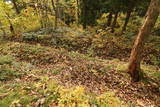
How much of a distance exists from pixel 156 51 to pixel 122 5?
465 cm

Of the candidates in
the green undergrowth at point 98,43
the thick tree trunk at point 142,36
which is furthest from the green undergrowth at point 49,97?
the green undergrowth at point 98,43

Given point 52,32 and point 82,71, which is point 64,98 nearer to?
point 82,71

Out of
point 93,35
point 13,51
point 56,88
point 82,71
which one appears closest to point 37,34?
point 13,51

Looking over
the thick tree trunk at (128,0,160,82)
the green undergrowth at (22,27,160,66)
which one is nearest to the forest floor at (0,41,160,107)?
the thick tree trunk at (128,0,160,82)

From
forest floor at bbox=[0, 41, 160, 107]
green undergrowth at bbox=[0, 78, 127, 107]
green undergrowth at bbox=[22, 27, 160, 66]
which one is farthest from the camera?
green undergrowth at bbox=[22, 27, 160, 66]

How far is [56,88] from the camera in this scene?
13.9 ft

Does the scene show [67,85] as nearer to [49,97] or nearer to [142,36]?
[49,97]

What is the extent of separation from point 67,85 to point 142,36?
129 inches

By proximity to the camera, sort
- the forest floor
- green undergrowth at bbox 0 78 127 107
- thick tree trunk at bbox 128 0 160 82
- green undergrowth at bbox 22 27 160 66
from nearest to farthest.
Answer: green undergrowth at bbox 0 78 127 107
the forest floor
thick tree trunk at bbox 128 0 160 82
green undergrowth at bbox 22 27 160 66

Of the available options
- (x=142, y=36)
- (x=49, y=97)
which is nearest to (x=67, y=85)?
(x=49, y=97)

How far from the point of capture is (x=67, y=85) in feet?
16.0

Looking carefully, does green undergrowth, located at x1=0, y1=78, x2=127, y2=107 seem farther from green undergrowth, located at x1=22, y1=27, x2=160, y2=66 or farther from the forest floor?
green undergrowth, located at x1=22, y1=27, x2=160, y2=66

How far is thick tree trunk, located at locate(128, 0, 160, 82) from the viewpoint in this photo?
17.0 feet

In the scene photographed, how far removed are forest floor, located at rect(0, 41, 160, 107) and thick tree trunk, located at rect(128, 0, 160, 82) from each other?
32 cm
